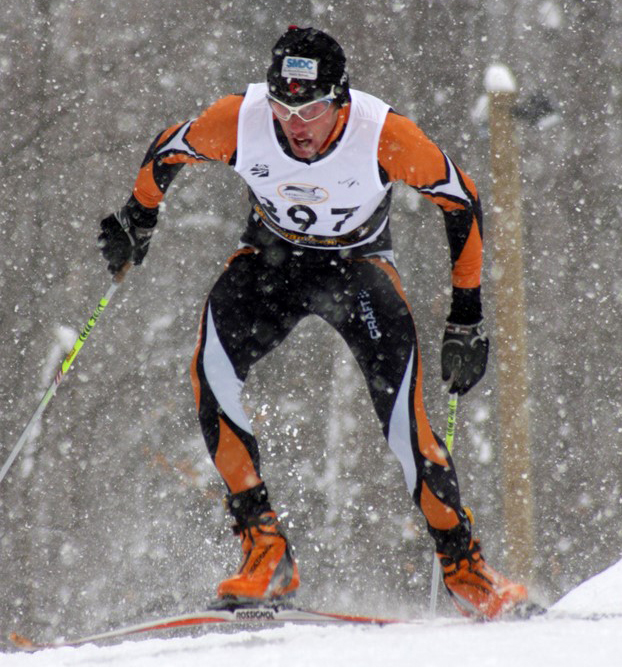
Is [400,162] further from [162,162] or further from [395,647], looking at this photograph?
[395,647]

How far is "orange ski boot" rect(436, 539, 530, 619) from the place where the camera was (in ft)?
10.8

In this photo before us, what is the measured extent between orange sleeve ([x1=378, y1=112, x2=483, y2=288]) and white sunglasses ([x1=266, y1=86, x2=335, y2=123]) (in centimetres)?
35

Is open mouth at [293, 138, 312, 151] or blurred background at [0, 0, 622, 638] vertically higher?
open mouth at [293, 138, 312, 151]

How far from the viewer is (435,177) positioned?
3.30 meters

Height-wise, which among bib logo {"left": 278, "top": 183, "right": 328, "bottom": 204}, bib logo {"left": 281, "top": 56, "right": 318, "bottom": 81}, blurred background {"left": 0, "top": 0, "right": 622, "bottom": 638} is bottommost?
blurred background {"left": 0, "top": 0, "right": 622, "bottom": 638}

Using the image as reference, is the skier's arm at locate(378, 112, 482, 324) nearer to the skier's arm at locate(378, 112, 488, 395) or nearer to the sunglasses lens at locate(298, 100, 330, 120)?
the skier's arm at locate(378, 112, 488, 395)

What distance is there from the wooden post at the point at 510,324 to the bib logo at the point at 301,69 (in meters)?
2.59

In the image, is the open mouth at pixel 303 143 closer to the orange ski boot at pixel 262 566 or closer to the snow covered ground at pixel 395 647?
the orange ski boot at pixel 262 566

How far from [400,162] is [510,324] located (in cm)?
229

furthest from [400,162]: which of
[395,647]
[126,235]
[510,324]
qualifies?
[510,324]

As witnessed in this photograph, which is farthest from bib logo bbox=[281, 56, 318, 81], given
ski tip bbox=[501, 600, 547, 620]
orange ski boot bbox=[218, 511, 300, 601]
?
ski tip bbox=[501, 600, 547, 620]

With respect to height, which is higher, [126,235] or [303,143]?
[303,143]

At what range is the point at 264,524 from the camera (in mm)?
3238

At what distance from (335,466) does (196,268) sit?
169 centimetres
